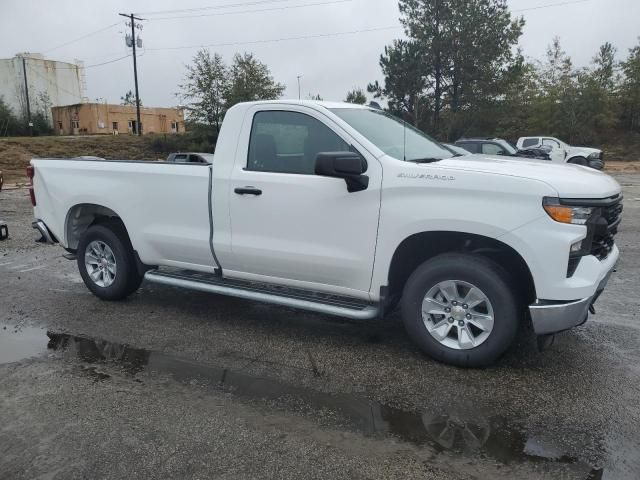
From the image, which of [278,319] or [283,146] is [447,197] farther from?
[278,319]

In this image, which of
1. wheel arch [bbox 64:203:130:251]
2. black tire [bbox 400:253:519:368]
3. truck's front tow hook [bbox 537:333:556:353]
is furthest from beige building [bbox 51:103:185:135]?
truck's front tow hook [bbox 537:333:556:353]

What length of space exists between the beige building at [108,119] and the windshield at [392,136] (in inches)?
2235

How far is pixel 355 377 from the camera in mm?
4055

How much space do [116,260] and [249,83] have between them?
130ft

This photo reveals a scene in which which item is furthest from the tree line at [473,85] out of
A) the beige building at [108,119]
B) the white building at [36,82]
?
the white building at [36,82]

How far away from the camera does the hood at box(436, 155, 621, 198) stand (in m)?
3.64

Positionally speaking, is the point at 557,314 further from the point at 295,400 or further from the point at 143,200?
the point at 143,200

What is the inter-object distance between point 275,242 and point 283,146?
2.73 feet

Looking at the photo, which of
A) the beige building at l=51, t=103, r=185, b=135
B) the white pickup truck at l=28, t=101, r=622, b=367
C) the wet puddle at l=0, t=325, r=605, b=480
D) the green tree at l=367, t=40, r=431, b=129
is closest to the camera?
the wet puddle at l=0, t=325, r=605, b=480

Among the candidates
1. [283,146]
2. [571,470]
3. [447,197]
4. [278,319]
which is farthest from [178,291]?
[571,470]

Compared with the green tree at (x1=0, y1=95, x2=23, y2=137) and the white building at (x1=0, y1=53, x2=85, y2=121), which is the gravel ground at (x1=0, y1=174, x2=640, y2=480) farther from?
the white building at (x1=0, y1=53, x2=85, y2=121)

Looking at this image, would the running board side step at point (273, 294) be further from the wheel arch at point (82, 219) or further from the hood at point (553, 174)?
the hood at point (553, 174)

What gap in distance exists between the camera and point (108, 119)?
60469 millimetres

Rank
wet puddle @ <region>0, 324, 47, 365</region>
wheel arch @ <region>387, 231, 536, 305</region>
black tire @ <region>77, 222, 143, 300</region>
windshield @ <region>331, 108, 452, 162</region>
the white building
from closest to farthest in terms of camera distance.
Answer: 1. wheel arch @ <region>387, 231, 536, 305</region>
2. windshield @ <region>331, 108, 452, 162</region>
3. wet puddle @ <region>0, 324, 47, 365</region>
4. black tire @ <region>77, 222, 143, 300</region>
5. the white building
